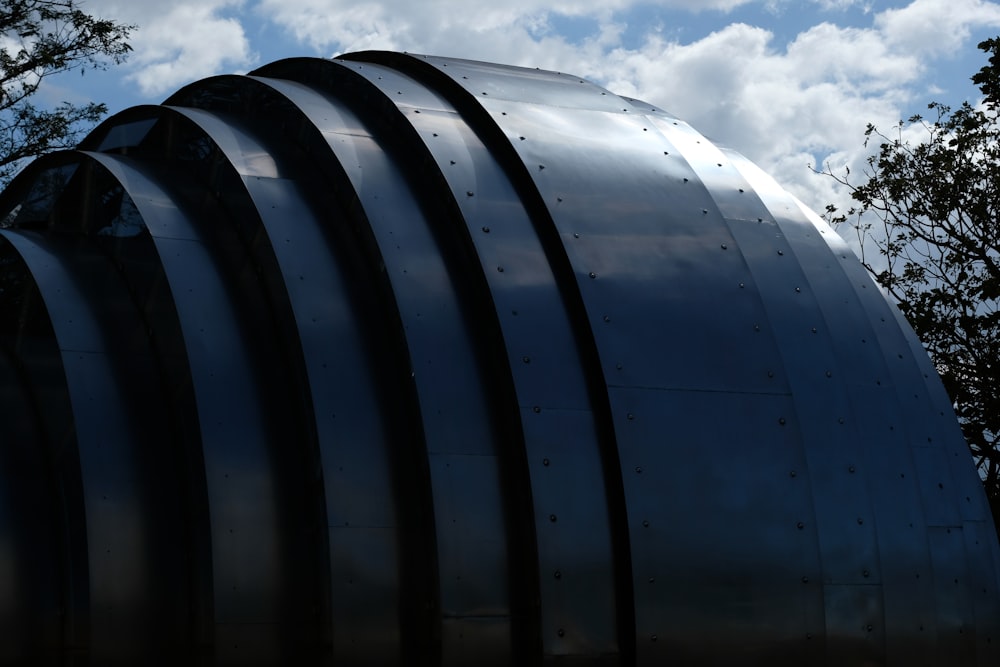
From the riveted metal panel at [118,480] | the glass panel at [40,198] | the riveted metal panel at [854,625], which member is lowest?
the riveted metal panel at [854,625]

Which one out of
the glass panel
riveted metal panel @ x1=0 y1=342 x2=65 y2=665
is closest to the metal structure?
riveted metal panel @ x1=0 y1=342 x2=65 y2=665

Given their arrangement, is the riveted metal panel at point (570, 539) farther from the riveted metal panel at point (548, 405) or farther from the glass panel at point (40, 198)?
the glass panel at point (40, 198)

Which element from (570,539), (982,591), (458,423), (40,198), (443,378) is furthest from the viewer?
(40,198)

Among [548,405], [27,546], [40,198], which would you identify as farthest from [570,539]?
[40,198]

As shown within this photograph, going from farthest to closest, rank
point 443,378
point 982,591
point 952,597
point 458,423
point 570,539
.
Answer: point 982,591 < point 952,597 < point 443,378 < point 458,423 < point 570,539

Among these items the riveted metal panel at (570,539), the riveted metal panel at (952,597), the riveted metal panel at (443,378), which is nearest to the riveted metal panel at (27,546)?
the riveted metal panel at (443,378)

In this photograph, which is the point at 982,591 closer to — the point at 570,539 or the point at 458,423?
the point at 570,539

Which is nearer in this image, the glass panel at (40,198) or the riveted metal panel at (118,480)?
the riveted metal panel at (118,480)

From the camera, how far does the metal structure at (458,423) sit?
9.57 m

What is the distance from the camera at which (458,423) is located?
9789 mm

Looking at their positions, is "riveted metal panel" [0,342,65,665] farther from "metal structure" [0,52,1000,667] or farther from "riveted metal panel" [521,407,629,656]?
"riveted metal panel" [521,407,629,656]

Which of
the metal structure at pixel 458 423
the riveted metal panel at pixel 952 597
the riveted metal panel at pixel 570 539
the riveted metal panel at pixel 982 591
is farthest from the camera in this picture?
the riveted metal panel at pixel 982 591

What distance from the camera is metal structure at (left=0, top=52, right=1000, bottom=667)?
9.57 metres

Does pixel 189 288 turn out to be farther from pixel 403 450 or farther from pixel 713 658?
pixel 713 658
